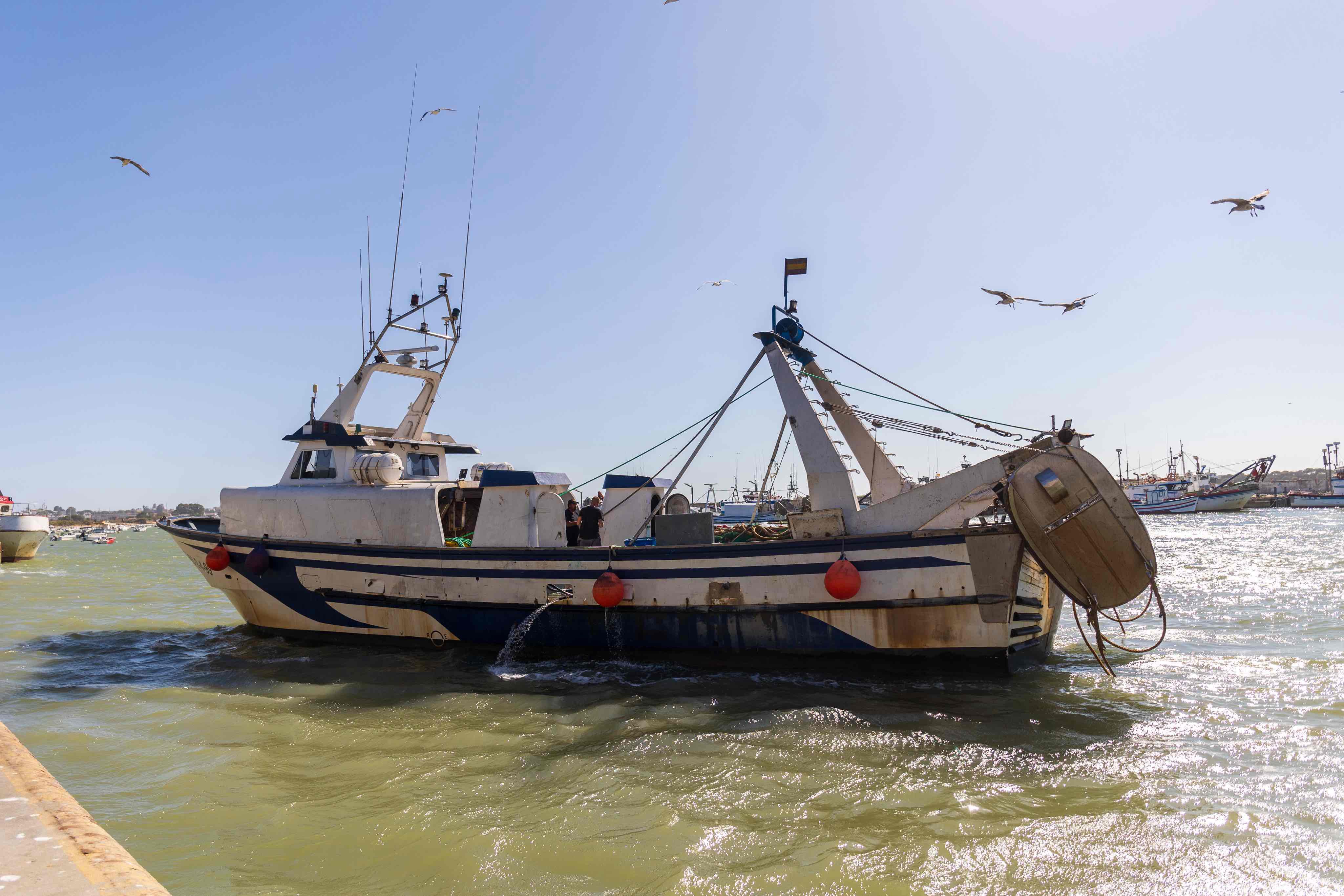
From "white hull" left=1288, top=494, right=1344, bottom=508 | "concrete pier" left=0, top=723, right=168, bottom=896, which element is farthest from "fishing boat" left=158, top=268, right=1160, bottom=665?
"white hull" left=1288, top=494, right=1344, bottom=508

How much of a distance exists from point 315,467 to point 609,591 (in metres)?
5.89

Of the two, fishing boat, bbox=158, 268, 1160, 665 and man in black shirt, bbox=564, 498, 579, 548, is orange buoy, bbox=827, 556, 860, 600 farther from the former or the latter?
man in black shirt, bbox=564, 498, 579, 548

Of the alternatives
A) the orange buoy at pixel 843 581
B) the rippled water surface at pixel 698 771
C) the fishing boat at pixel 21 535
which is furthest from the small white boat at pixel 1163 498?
the fishing boat at pixel 21 535

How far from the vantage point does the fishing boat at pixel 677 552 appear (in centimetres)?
782

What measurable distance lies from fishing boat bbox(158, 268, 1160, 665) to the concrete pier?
608cm

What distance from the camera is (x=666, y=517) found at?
9336 mm

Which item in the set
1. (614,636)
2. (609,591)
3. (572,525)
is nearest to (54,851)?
(609,591)

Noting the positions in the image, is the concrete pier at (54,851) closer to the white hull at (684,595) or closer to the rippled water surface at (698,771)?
the rippled water surface at (698,771)

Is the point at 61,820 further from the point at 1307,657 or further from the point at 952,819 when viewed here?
the point at 1307,657

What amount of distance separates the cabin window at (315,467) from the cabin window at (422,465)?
3.79 feet

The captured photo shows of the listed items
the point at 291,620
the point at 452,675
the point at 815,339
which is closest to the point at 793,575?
the point at 815,339

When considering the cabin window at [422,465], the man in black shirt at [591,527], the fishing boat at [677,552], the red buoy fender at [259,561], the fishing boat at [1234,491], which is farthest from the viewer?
the fishing boat at [1234,491]

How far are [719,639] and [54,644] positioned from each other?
36.1 ft

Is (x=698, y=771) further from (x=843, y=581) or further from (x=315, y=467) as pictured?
(x=315, y=467)
